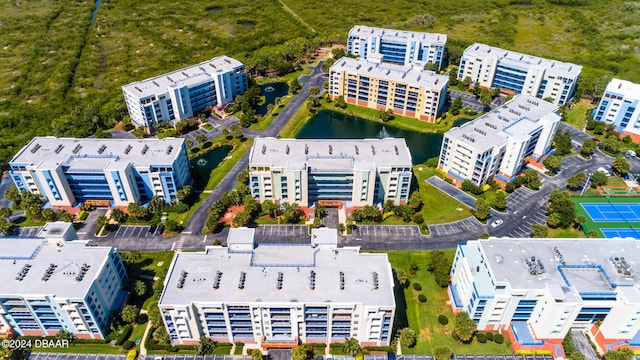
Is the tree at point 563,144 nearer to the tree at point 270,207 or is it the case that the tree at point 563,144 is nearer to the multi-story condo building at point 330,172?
the multi-story condo building at point 330,172

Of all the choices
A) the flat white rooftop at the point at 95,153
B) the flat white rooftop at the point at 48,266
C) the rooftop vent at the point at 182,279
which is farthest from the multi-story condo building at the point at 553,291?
the flat white rooftop at the point at 95,153

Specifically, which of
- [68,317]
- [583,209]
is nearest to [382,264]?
[68,317]

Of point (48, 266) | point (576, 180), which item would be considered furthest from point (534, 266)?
point (48, 266)

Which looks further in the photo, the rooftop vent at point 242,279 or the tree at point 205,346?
the tree at point 205,346

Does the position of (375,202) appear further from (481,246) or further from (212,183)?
(212,183)

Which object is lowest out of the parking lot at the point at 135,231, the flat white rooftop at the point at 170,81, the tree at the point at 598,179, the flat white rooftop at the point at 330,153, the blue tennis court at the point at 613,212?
the parking lot at the point at 135,231

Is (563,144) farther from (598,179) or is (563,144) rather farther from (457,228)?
(457,228)
